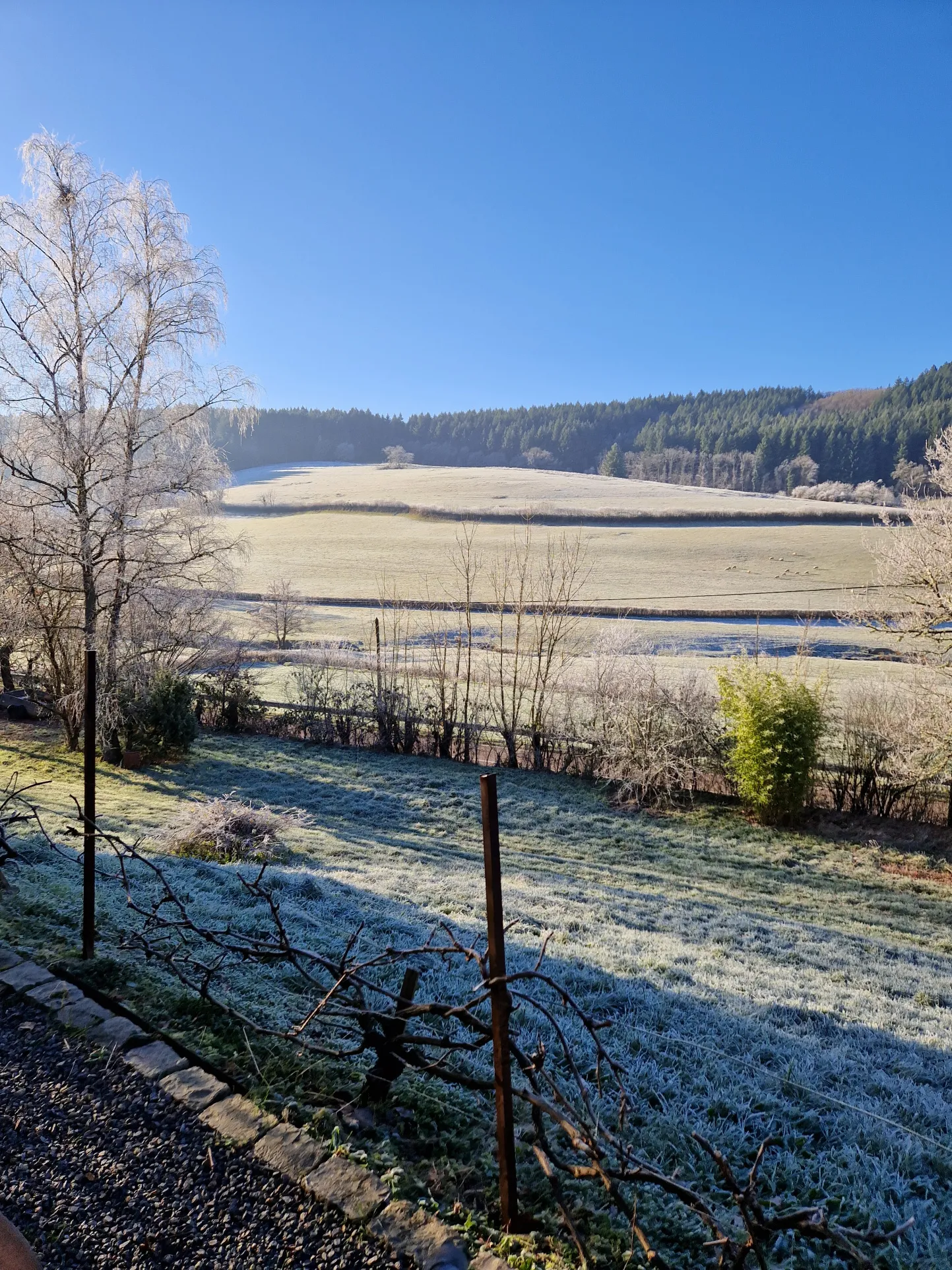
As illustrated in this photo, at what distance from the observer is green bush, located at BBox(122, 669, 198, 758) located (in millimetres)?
13359

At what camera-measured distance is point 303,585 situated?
3441cm

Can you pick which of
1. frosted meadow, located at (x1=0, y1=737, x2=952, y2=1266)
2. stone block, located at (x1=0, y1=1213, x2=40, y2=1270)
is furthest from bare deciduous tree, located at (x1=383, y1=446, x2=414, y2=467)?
stone block, located at (x1=0, y1=1213, x2=40, y2=1270)

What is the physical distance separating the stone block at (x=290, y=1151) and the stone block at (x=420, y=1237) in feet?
0.97

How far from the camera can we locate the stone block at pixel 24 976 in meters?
3.18

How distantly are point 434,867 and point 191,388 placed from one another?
30.0 feet

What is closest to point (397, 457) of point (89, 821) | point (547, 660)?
point (547, 660)

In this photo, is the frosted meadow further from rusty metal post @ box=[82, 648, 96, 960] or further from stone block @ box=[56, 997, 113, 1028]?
stone block @ box=[56, 997, 113, 1028]

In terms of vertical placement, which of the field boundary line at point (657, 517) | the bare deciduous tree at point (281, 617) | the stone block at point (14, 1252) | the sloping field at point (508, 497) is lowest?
the bare deciduous tree at point (281, 617)

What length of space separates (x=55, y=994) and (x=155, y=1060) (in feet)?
2.45

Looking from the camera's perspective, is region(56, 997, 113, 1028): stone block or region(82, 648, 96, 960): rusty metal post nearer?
region(56, 997, 113, 1028): stone block

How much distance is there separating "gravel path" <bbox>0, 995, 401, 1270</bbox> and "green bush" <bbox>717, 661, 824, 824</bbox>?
1019cm

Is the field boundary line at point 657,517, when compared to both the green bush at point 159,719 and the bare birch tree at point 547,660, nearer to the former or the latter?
the bare birch tree at point 547,660

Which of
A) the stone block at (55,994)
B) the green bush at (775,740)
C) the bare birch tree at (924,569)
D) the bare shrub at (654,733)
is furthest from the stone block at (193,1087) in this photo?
the bare birch tree at (924,569)

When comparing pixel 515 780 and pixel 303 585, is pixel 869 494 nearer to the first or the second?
pixel 303 585
